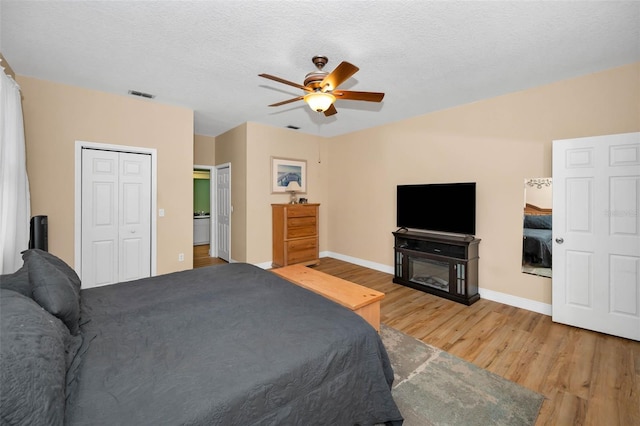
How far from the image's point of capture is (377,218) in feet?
16.5

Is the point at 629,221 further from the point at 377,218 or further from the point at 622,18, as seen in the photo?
the point at 377,218

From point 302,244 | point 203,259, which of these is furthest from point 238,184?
point 203,259

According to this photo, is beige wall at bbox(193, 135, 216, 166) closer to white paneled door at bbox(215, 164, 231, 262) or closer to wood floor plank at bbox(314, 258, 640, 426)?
white paneled door at bbox(215, 164, 231, 262)

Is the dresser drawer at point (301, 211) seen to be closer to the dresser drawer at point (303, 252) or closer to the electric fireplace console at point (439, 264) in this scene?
the dresser drawer at point (303, 252)

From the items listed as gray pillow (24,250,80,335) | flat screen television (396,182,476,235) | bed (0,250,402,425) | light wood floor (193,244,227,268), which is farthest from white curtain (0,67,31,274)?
flat screen television (396,182,476,235)

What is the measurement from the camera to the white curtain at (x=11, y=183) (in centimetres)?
220

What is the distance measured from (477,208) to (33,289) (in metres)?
4.32

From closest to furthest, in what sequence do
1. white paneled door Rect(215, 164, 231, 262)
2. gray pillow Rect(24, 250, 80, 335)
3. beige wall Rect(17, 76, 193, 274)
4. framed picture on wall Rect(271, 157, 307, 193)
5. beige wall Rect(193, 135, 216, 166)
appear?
gray pillow Rect(24, 250, 80, 335), beige wall Rect(17, 76, 193, 274), framed picture on wall Rect(271, 157, 307, 193), white paneled door Rect(215, 164, 231, 262), beige wall Rect(193, 135, 216, 166)

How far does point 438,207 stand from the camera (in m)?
3.96

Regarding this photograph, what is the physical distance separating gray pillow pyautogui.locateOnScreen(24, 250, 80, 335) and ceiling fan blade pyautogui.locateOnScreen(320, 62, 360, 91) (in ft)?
7.01

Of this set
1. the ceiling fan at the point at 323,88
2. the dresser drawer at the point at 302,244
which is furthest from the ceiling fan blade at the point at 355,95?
the dresser drawer at the point at 302,244

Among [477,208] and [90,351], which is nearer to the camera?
[90,351]

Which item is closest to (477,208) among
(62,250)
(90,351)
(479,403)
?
(479,403)

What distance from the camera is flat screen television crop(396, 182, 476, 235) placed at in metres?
3.65
